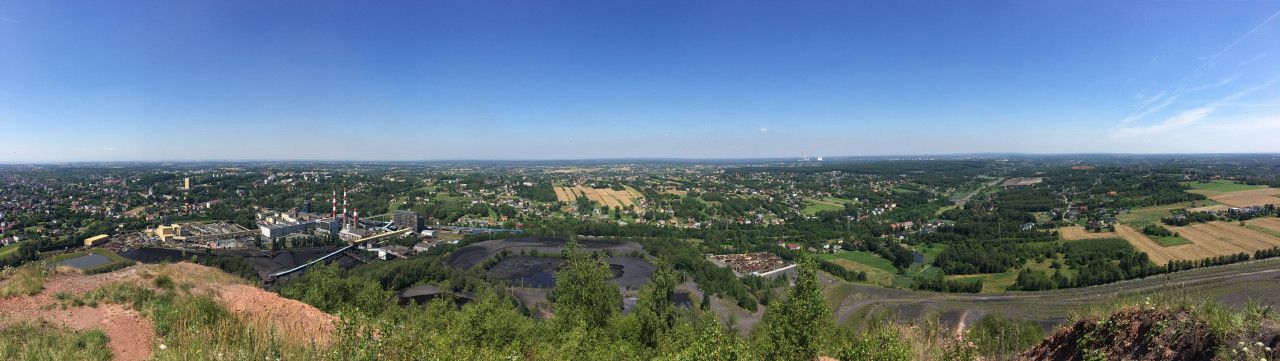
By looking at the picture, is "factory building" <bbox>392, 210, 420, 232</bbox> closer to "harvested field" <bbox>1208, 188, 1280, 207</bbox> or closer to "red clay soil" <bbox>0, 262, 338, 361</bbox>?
"red clay soil" <bbox>0, 262, 338, 361</bbox>

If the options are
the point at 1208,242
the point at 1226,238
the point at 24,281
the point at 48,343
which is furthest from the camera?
the point at 1226,238

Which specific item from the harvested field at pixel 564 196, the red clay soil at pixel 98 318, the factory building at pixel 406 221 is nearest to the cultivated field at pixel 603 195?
the harvested field at pixel 564 196

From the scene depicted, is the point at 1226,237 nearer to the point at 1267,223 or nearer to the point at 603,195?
the point at 1267,223

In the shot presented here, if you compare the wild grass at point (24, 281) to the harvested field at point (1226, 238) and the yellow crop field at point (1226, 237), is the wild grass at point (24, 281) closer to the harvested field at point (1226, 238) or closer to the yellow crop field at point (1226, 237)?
the harvested field at point (1226, 238)

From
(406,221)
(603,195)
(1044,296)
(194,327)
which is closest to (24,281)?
(194,327)

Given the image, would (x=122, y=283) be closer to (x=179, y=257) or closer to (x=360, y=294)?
(x=360, y=294)

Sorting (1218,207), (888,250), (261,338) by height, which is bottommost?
(888,250)

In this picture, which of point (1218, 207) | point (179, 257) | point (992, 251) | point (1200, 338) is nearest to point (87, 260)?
point (179, 257)
